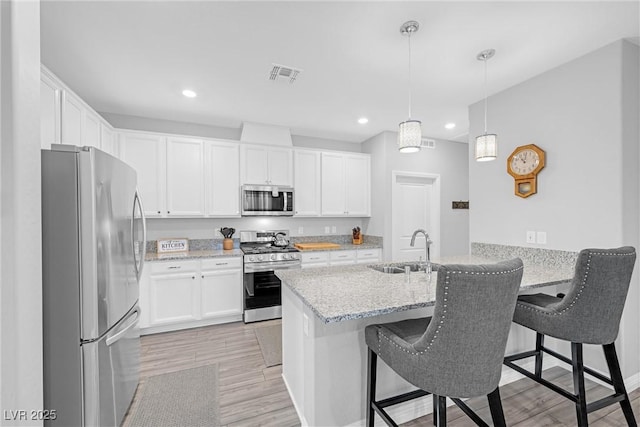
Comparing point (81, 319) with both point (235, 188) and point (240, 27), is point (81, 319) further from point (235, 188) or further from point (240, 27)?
point (235, 188)

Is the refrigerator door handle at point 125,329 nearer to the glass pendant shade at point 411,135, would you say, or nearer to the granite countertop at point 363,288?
the granite countertop at point 363,288

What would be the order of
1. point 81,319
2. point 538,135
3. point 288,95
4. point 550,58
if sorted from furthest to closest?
1. point 288,95
2. point 538,135
3. point 550,58
4. point 81,319

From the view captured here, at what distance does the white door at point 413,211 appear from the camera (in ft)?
14.5

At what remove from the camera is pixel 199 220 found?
393 centimetres

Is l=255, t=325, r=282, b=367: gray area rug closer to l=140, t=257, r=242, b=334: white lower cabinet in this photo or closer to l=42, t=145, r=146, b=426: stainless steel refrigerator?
l=140, t=257, r=242, b=334: white lower cabinet

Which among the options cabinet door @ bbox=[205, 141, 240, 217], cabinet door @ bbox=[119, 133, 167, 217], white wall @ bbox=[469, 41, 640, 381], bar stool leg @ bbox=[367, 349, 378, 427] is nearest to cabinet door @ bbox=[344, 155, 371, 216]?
cabinet door @ bbox=[205, 141, 240, 217]

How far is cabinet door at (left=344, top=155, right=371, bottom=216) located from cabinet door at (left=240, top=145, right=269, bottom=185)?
4.53ft

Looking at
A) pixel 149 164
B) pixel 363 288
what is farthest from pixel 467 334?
pixel 149 164

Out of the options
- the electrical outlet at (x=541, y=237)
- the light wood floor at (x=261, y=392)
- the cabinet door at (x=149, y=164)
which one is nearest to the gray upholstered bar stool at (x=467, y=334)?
the light wood floor at (x=261, y=392)

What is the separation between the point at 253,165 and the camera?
3.91 metres

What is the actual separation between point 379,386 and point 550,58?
9.74ft

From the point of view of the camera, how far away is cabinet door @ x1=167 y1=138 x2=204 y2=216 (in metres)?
3.53

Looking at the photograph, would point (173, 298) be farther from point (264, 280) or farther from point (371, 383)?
point (371, 383)

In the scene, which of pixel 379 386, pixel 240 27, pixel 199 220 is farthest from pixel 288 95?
pixel 379 386
